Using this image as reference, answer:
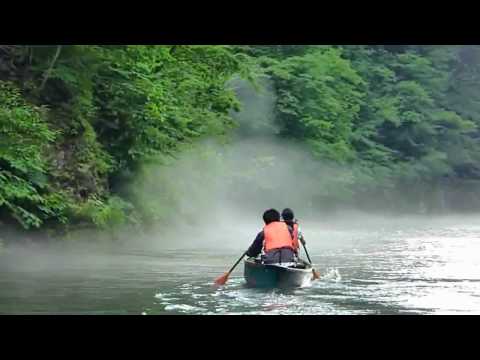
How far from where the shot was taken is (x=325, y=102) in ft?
155

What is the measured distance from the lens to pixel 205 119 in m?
35.2

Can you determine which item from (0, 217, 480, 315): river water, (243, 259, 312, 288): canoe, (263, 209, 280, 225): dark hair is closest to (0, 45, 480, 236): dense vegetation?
(0, 217, 480, 315): river water

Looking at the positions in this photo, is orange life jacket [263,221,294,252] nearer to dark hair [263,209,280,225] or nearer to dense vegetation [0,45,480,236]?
dark hair [263,209,280,225]

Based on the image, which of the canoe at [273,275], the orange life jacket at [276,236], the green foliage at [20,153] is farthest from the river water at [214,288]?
the green foliage at [20,153]

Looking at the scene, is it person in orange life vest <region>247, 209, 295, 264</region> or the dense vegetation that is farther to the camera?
the dense vegetation

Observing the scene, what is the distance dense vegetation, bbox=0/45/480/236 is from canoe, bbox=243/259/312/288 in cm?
571

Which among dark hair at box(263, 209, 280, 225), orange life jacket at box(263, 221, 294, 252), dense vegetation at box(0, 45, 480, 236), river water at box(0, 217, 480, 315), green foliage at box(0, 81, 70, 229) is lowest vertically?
river water at box(0, 217, 480, 315)

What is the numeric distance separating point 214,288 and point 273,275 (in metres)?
1.36

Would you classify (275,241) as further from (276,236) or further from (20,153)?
(20,153)

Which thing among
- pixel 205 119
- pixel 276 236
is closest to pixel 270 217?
pixel 276 236

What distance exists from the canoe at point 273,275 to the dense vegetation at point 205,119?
225 inches

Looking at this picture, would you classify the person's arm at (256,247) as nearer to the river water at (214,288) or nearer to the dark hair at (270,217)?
the dark hair at (270,217)

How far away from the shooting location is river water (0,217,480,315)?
1507cm
